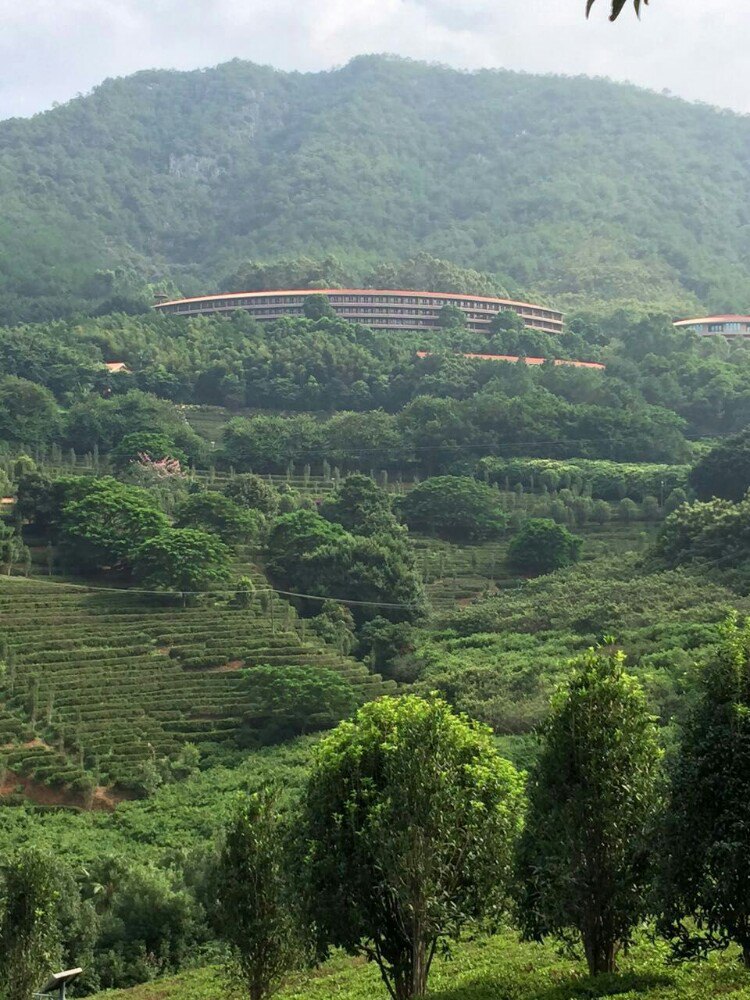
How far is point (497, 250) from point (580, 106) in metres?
41.5

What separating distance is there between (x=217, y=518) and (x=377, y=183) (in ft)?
320

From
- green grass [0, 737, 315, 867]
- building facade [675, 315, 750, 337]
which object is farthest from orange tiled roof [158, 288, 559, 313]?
green grass [0, 737, 315, 867]

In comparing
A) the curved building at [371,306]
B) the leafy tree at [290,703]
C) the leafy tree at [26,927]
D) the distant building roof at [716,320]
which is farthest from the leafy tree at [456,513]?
the distant building roof at [716,320]

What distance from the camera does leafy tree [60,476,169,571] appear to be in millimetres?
55875

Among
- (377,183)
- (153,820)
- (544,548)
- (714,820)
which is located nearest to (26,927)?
(714,820)

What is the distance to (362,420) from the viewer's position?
75000mm

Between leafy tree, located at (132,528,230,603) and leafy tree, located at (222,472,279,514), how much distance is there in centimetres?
878

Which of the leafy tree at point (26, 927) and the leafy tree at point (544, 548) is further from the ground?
the leafy tree at point (544, 548)

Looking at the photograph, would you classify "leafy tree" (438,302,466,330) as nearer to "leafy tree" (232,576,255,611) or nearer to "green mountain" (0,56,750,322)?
"green mountain" (0,56,750,322)

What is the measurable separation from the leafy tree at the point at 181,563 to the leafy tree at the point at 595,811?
34037mm

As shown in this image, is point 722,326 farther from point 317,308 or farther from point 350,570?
point 350,570

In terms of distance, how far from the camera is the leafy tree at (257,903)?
2319 centimetres

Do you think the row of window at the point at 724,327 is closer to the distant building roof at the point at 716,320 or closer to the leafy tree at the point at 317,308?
the distant building roof at the point at 716,320

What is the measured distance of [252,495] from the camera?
64.4 meters
